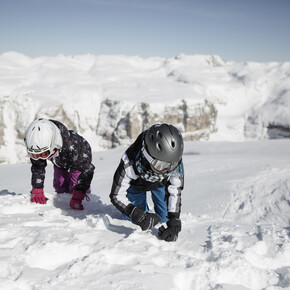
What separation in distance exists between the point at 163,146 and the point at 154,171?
282 millimetres

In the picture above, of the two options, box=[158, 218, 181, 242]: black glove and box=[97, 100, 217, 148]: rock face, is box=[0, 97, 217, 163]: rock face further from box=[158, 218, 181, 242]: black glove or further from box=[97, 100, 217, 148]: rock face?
box=[158, 218, 181, 242]: black glove

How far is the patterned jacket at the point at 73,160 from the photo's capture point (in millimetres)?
3426

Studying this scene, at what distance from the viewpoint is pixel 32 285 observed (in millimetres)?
1589

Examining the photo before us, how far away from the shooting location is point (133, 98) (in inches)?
1845

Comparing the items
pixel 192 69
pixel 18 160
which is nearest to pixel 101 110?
pixel 18 160

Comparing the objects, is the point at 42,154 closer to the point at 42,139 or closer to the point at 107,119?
the point at 42,139

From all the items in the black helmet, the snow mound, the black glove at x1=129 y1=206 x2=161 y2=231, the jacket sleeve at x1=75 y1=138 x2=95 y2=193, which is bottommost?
the snow mound

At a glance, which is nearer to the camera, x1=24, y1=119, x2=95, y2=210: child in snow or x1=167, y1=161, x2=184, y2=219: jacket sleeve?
x1=167, y1=161, x2=184, y2=219: jacket sleeve

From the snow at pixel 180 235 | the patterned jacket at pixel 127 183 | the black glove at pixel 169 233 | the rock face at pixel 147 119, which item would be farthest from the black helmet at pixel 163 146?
the rock face at pixel 147 119

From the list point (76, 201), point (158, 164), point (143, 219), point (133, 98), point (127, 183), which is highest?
point (133, 98)

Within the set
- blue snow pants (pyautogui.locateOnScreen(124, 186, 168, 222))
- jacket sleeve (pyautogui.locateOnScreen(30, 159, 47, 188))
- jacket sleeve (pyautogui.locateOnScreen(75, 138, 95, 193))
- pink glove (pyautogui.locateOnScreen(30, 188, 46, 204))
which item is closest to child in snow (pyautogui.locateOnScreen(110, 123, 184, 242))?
blue snow pants (pyautogui.locateOnScreen(124, 186, 168, 222))

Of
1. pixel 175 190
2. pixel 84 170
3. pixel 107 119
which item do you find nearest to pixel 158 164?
pixel 175 190

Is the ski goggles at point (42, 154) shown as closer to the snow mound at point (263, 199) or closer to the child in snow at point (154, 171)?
the child in snow at point (154, 171)

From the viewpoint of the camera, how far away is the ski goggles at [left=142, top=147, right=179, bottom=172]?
237 cm
